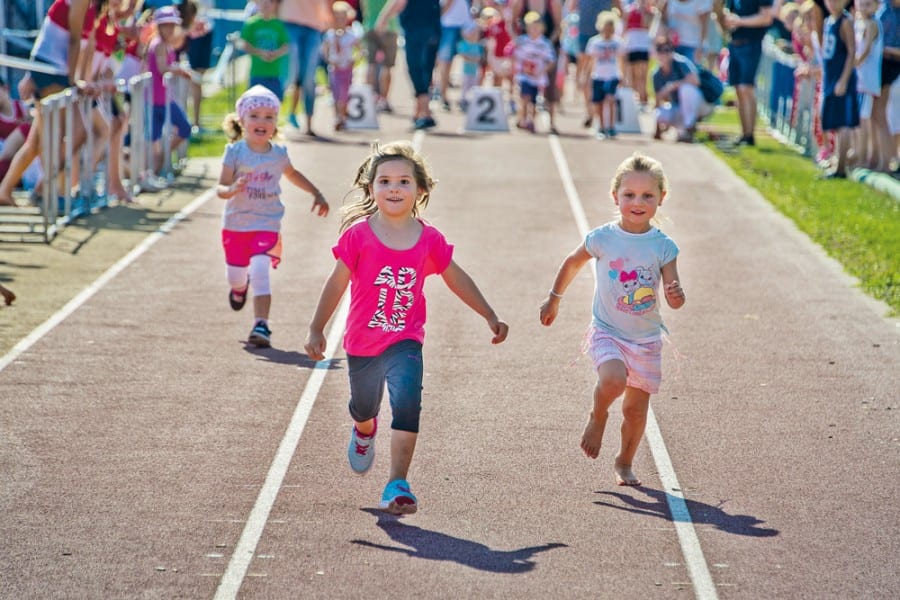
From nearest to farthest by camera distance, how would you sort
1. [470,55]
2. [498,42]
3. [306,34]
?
1. [306,34]
2. [470,55]
3. [498,42]

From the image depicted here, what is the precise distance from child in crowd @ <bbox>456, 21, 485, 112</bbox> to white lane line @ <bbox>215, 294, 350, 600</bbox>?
16775mm

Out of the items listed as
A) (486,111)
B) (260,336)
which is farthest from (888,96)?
(260,336)

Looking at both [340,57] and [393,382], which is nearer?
[393,382]

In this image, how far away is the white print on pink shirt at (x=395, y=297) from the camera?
7.03 m

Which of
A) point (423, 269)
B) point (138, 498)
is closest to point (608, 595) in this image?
point (423, 269)

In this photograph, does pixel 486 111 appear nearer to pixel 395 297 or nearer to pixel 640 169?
pixel 640 169

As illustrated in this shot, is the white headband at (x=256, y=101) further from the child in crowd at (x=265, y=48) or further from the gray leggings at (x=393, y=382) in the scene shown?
the child in crowd at (x=265, y=48)

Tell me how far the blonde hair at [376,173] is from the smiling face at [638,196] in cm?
91

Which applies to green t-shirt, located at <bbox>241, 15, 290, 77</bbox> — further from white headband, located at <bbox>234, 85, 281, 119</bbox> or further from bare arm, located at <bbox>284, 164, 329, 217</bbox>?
bare arm, located at <bbox>284, 164, 329, 217</bbox>

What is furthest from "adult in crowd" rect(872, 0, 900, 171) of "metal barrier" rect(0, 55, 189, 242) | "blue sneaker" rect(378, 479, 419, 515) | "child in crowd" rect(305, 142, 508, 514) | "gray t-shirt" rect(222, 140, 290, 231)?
"blue sneaker" rect(378, 479, 419, 515)

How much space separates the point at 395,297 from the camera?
7.06 m

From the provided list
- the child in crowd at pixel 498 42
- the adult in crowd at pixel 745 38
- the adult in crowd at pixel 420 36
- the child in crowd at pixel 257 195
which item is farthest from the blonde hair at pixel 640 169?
the child in crowd at pixel 498 42

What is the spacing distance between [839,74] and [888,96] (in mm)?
710

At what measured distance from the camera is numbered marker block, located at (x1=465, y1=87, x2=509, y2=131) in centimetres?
2422
